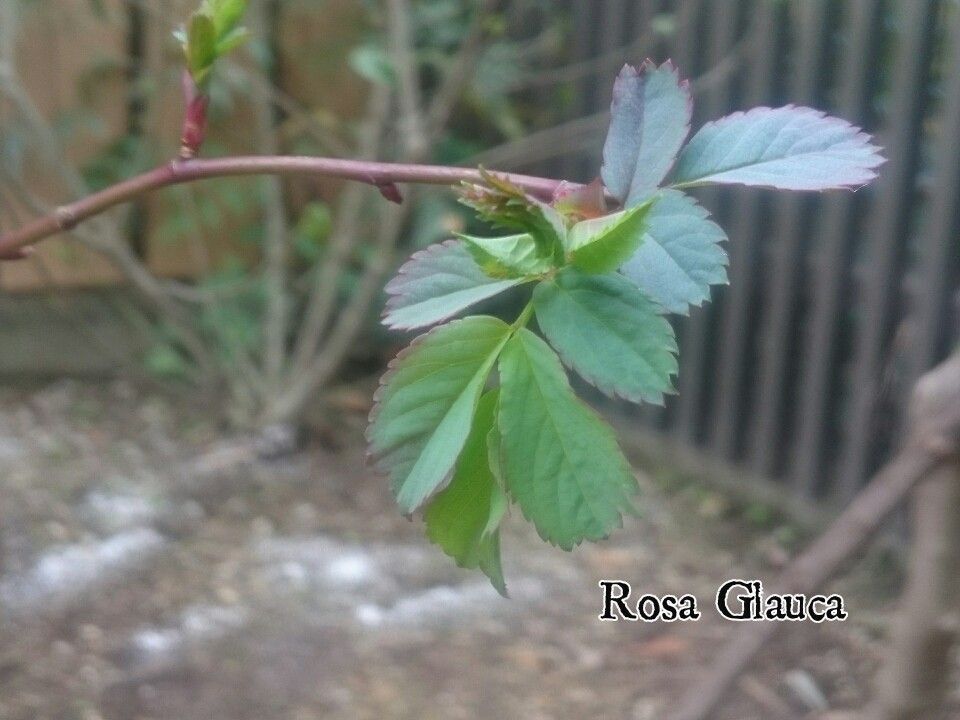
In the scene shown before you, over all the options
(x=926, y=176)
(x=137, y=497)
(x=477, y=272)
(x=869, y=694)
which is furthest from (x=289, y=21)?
(x=477, y=272)

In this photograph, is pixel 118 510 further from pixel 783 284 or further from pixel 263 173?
pixel 263 173

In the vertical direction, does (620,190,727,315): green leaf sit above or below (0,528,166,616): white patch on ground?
above

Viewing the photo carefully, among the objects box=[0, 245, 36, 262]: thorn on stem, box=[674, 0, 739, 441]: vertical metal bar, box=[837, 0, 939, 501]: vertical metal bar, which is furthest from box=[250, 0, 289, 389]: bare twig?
box=[0, 245, 36, 262]: thorn on stem

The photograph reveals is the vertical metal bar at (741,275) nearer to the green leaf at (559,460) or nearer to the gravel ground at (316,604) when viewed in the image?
the gravel ground at (316,604)

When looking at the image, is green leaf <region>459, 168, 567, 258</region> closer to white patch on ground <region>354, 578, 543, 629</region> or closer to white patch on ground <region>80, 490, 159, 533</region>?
white patch on ground <region>354, 578, 543, 629</region>

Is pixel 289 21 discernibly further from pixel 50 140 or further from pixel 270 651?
pixel 270 651

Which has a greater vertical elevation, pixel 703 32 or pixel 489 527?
pixel 703 32

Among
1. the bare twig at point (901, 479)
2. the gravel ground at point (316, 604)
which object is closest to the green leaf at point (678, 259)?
the bare twig at point (901, 479)
